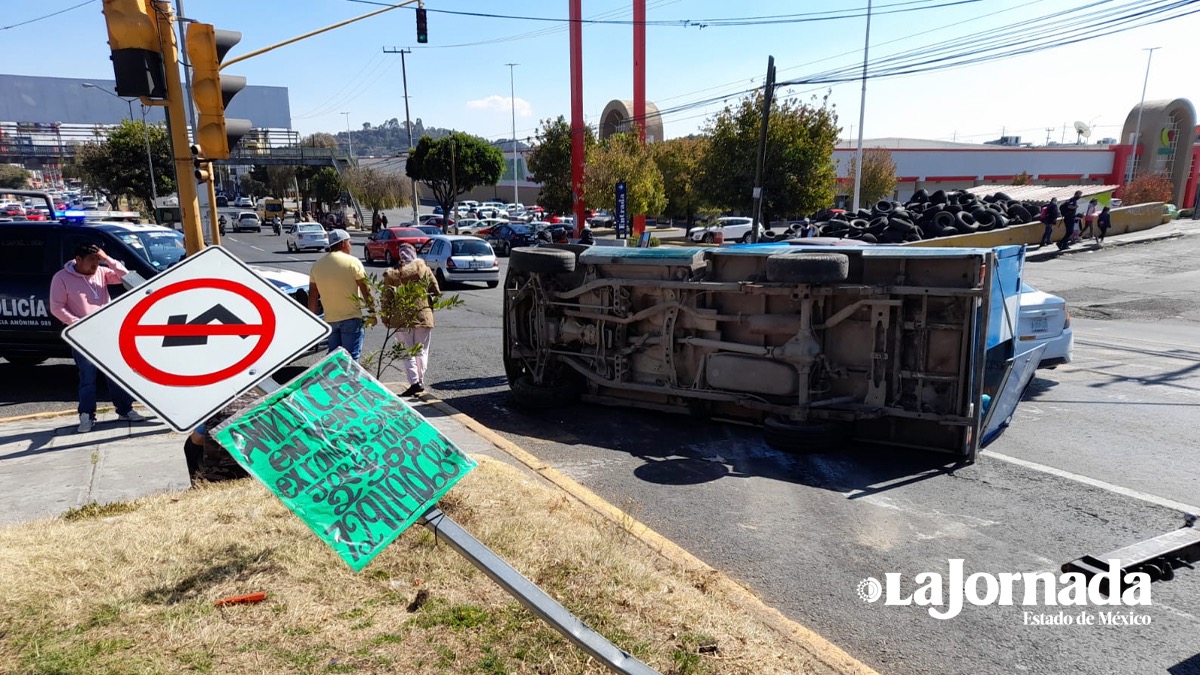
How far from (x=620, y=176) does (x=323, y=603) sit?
35094 millimetres

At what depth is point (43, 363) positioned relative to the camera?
10500 mm

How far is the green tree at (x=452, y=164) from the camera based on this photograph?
4988 centimetres

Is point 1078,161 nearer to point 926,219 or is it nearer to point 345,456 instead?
point 926,219

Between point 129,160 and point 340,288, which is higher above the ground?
point 129,160

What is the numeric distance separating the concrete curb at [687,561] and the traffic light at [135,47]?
3.91m

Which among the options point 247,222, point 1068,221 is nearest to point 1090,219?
point 1068,221

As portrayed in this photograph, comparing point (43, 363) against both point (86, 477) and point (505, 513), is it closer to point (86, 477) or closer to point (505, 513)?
point (86, 477)

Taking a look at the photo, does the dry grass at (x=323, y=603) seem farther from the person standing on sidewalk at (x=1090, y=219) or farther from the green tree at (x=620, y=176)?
the green tree at (x=620, y=176)

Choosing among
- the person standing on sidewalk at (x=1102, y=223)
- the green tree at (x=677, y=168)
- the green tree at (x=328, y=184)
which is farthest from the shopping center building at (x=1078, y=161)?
the green tree at (x=328, y=184)

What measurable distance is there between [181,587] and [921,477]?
5282 mm

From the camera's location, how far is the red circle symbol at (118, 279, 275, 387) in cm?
295

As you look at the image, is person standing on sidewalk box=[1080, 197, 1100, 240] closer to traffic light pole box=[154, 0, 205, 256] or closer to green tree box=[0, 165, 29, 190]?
traffic light pole box=[154, 0, 205, 256]

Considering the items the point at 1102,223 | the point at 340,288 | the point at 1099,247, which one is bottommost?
the point at 1099,247

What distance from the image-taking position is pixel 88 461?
20.1ft
